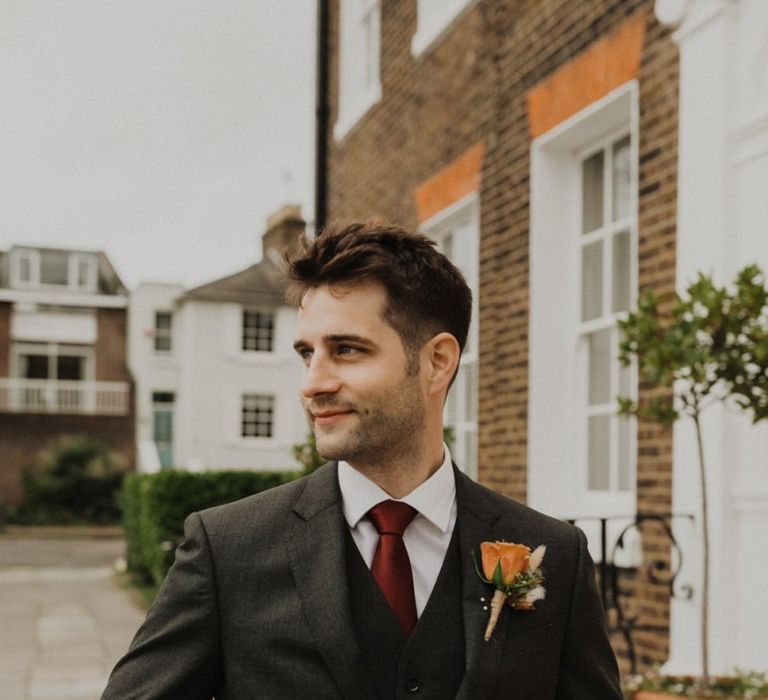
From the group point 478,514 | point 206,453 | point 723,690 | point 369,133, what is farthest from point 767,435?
point 206,453

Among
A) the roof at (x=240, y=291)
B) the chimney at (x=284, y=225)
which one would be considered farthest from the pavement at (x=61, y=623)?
the roof at (x=240, y=291)

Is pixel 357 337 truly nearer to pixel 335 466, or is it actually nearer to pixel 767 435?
pixel 335 466

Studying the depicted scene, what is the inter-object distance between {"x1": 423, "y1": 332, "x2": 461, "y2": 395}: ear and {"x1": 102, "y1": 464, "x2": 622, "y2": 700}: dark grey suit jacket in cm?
21

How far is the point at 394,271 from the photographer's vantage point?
2098 mm

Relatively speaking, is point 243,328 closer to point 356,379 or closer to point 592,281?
point 592,281

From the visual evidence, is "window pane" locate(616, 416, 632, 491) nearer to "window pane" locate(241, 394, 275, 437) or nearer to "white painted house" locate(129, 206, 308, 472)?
"white painted house" locate(129, 206, 308, 472)

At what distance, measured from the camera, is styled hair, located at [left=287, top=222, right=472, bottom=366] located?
2.09 m

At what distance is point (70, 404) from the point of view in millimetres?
41031

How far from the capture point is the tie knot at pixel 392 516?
2.12 meters

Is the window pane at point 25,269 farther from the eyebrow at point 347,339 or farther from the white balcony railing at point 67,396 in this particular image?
the eyebrow at point 347,339

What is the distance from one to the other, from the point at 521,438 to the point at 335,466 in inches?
193

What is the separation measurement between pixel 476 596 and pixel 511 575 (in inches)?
3.5

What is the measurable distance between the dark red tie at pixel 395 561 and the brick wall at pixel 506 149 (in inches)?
143

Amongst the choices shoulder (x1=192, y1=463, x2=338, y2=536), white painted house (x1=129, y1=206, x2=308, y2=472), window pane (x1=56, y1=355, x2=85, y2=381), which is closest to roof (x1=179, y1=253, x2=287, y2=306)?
white painted house (x1=129, y1=206, x2=308, y2=472)
